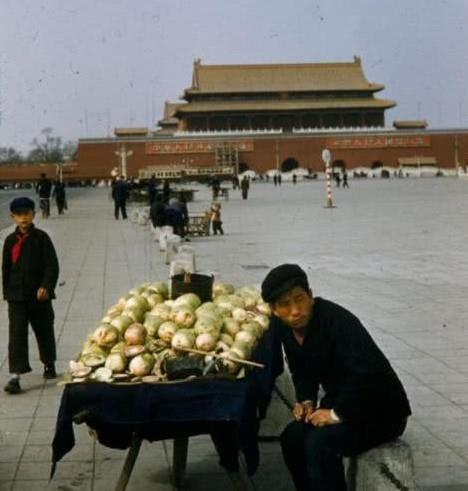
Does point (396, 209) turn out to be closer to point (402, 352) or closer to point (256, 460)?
point (402, 352)

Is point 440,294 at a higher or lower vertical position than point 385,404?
lower

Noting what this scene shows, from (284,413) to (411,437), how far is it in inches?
31.6

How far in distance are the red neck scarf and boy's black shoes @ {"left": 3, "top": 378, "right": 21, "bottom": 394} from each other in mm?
916

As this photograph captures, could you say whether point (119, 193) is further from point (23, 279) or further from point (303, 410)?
point (303, 410)

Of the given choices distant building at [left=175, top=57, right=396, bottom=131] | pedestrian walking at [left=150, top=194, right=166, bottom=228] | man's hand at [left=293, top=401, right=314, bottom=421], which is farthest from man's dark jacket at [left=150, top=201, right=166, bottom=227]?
distant building at [left=175, top=57, right=396, bottom=131]

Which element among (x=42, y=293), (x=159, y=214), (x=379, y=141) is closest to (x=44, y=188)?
(x=159, y=214)

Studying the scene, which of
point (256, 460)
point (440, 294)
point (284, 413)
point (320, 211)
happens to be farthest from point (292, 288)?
point (320, 211)

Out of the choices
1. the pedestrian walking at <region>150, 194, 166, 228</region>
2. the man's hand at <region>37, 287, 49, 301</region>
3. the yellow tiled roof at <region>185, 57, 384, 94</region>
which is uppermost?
the yellow tiled roof at <region>185, 57, 384, 94</region>

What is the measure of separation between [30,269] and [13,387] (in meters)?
0.91

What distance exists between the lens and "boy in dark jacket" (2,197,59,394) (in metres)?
7.41

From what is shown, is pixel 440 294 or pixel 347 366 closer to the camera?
pixel 347 366

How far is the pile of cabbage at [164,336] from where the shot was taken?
15.3ft

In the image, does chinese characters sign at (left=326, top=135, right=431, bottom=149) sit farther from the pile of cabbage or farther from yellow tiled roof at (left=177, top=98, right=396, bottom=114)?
the pile of cabbage

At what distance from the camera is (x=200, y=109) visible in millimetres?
86875
